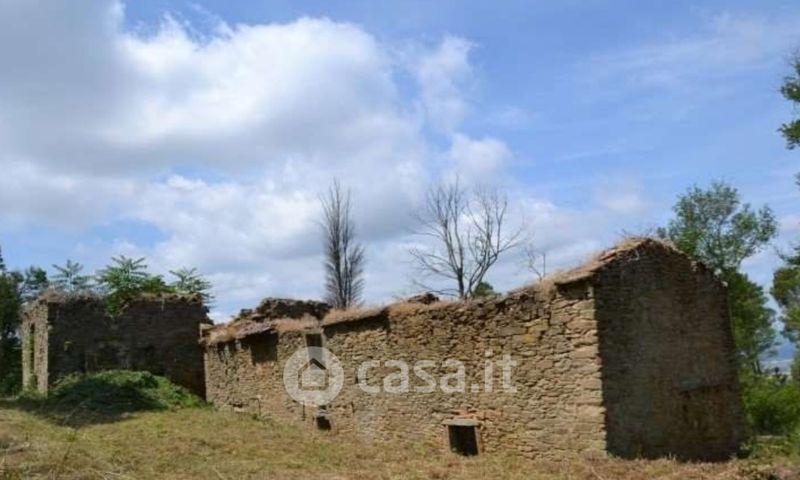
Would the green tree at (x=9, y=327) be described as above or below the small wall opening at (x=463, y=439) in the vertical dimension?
above

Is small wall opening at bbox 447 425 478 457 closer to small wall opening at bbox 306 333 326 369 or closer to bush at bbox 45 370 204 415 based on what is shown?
small wall opening at bbox 306 333 326 369

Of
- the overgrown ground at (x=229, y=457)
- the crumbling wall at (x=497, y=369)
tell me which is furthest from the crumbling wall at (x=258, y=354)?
the crumbling wall at (x=497, y=369)

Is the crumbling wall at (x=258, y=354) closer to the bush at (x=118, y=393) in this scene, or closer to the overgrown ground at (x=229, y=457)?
the overgrown ground at (x=229, y=457)

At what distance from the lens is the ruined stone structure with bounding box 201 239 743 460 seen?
9.99 meters

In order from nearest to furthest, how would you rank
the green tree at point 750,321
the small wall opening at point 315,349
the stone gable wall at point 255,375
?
the small wall opening at point 315,349
the stone gable wall at point 255,375
the green tree at point 750,321

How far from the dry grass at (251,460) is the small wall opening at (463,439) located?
15.2 inches

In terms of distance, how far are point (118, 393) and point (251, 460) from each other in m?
8.66

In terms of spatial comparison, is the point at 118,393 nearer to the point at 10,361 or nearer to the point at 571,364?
the point at 571,364

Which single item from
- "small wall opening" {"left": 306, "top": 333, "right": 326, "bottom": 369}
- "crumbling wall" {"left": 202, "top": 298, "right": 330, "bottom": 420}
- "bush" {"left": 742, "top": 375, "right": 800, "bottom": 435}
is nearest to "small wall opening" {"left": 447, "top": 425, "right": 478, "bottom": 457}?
"small wall opening" {"left": 306, "top": 333, "right": 326, "bottom": 369}

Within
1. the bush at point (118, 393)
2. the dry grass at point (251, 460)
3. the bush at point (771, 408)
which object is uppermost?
the bush at point (118, 393)

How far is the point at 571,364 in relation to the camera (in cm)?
1005

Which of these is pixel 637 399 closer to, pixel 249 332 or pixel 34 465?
pixel 34 465

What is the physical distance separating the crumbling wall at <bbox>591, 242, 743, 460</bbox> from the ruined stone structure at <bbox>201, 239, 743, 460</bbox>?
0.09 ft

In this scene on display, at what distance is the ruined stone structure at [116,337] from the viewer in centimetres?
2109
